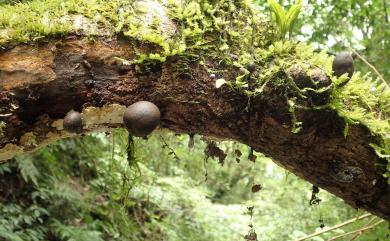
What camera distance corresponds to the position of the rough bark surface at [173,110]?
1.98 m

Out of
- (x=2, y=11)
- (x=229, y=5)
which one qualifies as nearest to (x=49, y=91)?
(x=2, y=11)

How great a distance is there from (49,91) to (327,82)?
1.46 metres

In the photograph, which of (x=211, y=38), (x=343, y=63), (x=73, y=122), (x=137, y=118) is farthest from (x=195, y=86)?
(x=343, y=63)

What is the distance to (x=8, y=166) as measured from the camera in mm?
4598

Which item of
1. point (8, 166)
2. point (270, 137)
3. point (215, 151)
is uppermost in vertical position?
point (270, 137)

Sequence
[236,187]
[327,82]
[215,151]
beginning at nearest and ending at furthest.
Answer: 1. [327,82]
2. [215,151]
3. [236,187]

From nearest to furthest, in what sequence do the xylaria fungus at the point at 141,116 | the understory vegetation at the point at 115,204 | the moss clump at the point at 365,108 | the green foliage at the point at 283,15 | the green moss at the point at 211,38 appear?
the xylaria fungus at the point at 141,116 → the green moss at the point at 211,38 → the moss clump at the point at 365,108 → the green foliage at the point at 283,15 → the understory vegetation at the point at 115,204

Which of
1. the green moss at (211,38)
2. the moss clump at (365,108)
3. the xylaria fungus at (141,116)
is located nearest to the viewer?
the xylaria fungus at (141,116)

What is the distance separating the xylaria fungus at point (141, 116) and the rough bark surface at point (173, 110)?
5.7 inches

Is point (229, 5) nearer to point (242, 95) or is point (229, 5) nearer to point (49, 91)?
point (242, 95)

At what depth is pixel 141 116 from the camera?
1.95 metres

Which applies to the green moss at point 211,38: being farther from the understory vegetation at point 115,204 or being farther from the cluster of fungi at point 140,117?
the understory vegetation at point 115,204

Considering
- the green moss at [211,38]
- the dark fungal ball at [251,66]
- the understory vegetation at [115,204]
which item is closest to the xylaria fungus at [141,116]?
the green moss at [211,38]

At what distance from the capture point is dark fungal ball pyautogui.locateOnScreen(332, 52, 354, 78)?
6.91 feet
